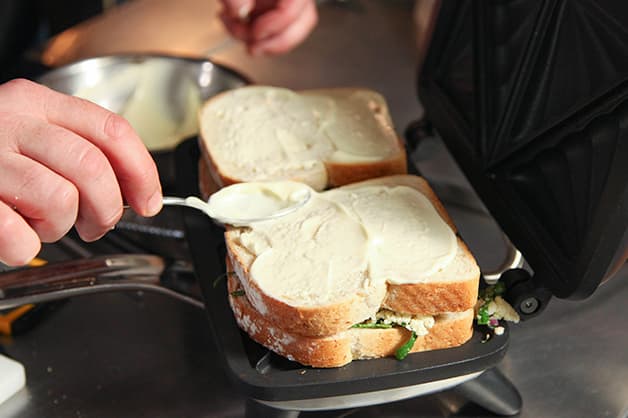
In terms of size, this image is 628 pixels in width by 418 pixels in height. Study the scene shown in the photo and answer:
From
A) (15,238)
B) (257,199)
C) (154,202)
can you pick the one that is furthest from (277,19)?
(15,238)

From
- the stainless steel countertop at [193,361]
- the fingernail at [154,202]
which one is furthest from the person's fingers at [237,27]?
the fingernail at [154,202]

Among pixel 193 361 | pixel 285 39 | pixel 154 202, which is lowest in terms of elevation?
pixel 193 361

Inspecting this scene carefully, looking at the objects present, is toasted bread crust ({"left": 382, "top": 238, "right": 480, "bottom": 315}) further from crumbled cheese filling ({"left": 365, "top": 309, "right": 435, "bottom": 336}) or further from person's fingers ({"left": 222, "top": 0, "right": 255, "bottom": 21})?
person's fingers ({"left": 222, "top": 0, "right": 255, "bottom": 21})

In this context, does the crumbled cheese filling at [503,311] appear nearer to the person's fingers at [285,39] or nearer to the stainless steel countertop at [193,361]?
the stainless steel countertop at [193,361]

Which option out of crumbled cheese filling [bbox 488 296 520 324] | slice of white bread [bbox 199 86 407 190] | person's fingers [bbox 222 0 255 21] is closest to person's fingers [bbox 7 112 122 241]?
slice of white bread [bbox 199 86 407 190]

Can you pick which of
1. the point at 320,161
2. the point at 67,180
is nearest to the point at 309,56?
the point at 320,161

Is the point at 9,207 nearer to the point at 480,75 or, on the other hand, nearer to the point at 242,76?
the point at 480,75

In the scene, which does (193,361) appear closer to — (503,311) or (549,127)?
(503,311)
